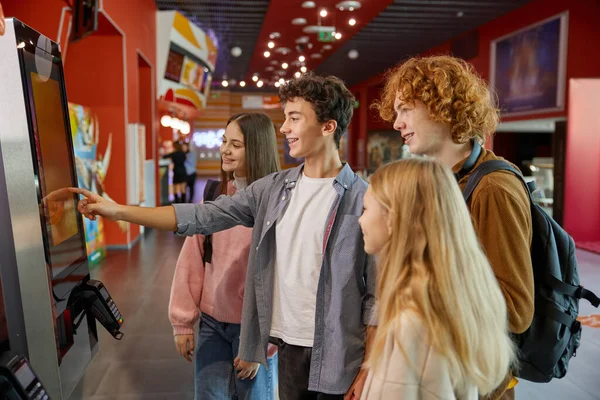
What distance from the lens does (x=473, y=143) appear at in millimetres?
1583

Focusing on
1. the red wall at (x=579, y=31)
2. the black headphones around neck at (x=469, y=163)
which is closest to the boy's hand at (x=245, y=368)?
the black headphones around neck at (x=469, y=163)

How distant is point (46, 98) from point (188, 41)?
10046mm

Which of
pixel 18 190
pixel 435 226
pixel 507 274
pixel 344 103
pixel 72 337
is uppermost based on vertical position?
pixel 344 103

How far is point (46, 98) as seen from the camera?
1.36 m

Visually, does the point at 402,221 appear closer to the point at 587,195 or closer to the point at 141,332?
the point at 141,332

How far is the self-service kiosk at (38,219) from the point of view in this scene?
1106 mm

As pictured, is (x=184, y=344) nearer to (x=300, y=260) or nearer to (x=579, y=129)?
(x=300, y=260)

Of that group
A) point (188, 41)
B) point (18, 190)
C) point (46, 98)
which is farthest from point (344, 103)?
point (188, 41)

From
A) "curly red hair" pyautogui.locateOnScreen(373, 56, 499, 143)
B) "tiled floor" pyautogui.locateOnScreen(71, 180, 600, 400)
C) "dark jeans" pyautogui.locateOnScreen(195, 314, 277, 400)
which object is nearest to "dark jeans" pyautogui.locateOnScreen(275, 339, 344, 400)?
"dark jeans" pyautogui.locateOnScreen(195, 314, 277, 400)

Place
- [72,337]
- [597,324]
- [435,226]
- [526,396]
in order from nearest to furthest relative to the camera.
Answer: [435,226]
[72,337]
[526,396]
[597,324]

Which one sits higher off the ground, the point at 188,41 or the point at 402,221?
the point at 188,41

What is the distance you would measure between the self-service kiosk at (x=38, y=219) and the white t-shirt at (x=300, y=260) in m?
0.58

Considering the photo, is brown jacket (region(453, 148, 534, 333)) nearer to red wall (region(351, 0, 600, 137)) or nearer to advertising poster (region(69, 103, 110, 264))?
advertising poster (region(69, 103, 110, 264))

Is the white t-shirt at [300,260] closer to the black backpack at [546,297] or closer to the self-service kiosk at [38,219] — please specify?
the black backpack at [546,297]
